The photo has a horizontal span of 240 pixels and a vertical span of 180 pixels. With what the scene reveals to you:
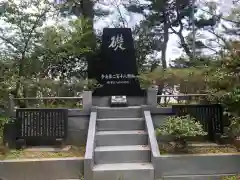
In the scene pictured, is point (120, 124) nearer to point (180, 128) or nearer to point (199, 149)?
point (180, 128)

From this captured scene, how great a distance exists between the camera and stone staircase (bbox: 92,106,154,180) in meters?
5.84

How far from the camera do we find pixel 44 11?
923 cm

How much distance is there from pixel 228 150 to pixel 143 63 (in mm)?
6497

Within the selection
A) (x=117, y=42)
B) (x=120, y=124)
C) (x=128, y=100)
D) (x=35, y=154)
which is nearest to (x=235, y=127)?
(x=120, y=124)

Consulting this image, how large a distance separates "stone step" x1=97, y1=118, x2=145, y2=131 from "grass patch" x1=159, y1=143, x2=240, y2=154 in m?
0.86

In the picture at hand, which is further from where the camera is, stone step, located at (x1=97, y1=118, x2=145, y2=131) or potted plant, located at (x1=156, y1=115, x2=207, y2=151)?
stone step, located at (x1=97, y1=118, x2=145, y2=131)

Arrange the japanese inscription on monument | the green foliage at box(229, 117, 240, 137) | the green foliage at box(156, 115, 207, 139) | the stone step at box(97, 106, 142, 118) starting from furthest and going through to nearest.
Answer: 1. the japanese inscription on monument
2. the stone step at box(97, 106, 142, 118)
3. the green foliage at box(229, 117, 240, 137)
4. the green foliage at box(156, 115, 207, 139)

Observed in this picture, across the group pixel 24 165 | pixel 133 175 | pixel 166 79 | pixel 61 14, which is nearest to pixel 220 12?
pixel 166 79

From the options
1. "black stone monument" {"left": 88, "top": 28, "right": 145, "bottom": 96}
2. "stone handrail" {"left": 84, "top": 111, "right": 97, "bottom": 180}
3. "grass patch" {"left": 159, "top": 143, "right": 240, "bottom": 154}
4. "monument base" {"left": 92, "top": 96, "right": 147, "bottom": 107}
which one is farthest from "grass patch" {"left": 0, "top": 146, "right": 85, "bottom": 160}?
"black stone monument" {"left": 88, "top": 28, "right": 145, "bottom": 96}

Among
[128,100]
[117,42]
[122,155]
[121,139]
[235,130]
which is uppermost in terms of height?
[117,42]

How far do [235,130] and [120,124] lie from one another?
103 inches

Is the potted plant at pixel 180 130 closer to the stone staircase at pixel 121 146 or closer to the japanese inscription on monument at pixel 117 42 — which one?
the stone staircase at pixel 121 146

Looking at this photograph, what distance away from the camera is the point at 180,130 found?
6094 mm

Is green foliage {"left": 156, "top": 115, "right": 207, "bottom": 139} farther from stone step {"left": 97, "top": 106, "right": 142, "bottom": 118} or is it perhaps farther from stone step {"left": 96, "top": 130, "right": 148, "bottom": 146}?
stone step {"left": 97, "top": 106, "right": 142, "bottom": 118}
